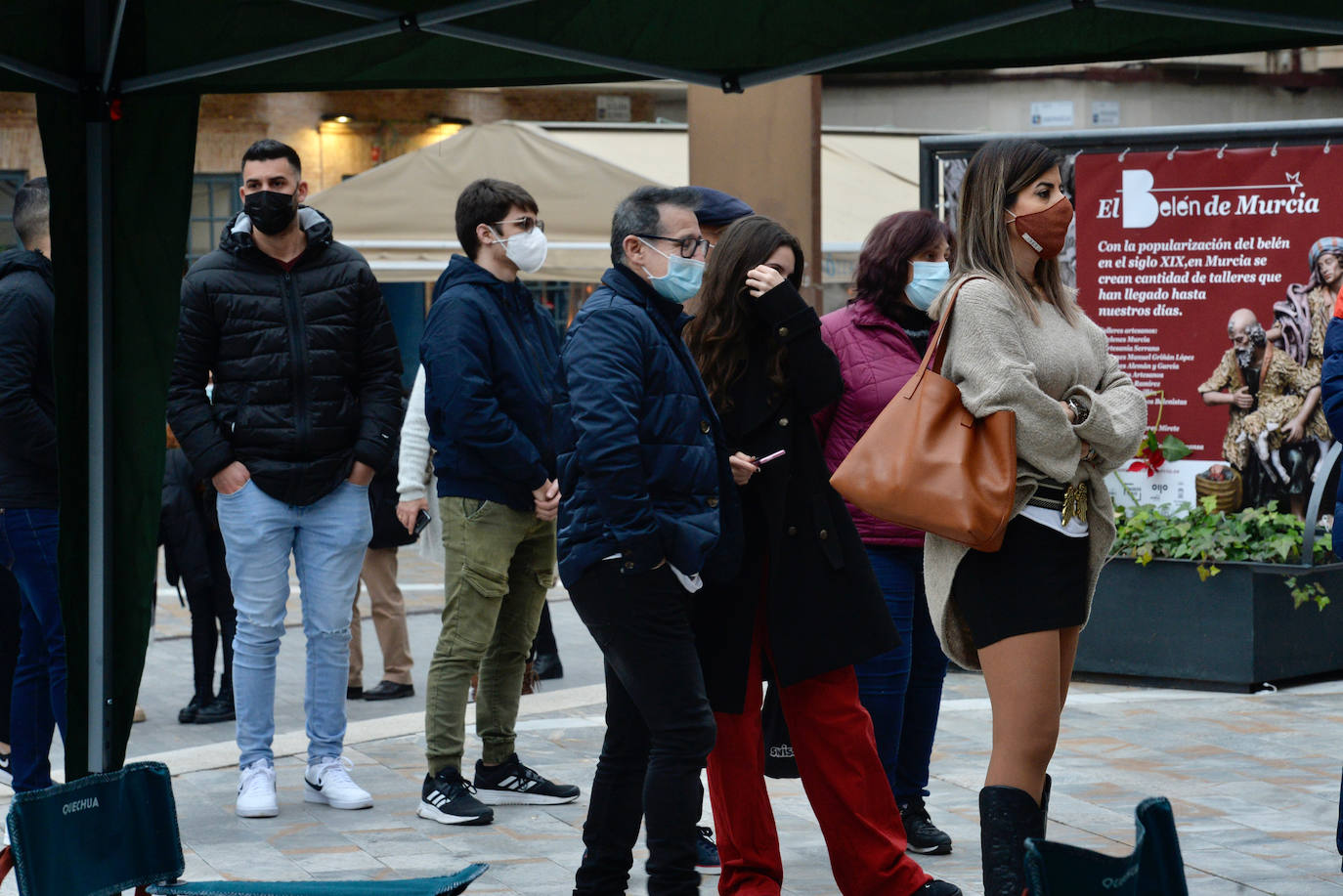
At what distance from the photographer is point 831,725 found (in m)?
4.68

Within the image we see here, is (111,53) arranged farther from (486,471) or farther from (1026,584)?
(1026,584)

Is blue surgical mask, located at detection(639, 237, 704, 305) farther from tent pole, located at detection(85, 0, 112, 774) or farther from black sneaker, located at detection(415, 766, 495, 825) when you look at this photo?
black sneaker, located at detection(415, 766, 495, 825)

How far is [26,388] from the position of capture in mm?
5848

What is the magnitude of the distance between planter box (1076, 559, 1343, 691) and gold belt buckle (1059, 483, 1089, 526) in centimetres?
382

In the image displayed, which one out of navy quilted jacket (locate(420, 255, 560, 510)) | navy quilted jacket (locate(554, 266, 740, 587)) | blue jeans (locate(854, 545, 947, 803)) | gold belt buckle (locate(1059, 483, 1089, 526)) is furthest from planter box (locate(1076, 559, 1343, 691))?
navy quilted jacket (locate(554, 266, 740, 587))

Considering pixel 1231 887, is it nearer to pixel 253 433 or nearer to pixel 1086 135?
pixel 253 433

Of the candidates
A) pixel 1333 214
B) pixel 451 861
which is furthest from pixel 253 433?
pixel 1333 214

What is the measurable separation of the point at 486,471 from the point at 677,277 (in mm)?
1504

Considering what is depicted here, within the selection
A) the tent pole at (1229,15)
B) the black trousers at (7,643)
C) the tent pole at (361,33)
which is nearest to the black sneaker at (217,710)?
the black trousers at (7,643)

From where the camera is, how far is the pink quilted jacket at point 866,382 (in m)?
5.31

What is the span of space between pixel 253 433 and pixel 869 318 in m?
2.01

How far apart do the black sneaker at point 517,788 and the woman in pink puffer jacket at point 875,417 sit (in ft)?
4.09

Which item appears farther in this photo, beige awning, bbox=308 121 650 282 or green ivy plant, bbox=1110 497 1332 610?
beige awning, bbox=308 121 650 282

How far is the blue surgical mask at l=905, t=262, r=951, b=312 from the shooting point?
5379 millimetres
